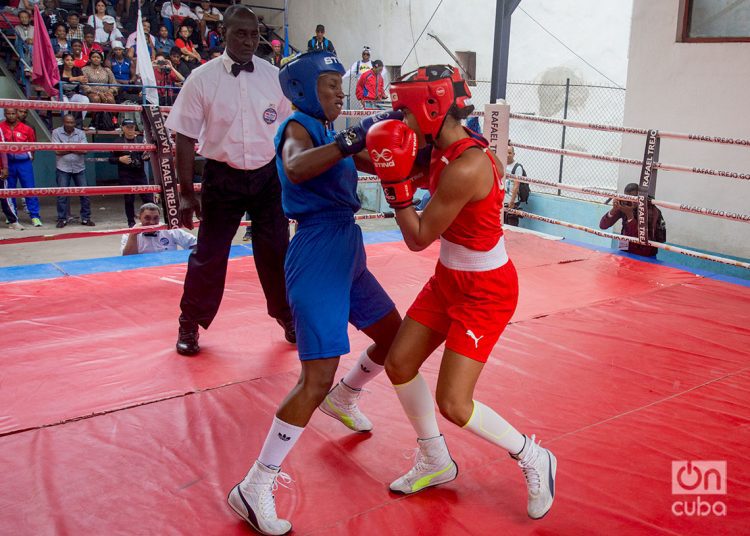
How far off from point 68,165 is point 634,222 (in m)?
7.16

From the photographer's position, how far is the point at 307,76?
2.10 meters

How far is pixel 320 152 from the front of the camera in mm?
1936

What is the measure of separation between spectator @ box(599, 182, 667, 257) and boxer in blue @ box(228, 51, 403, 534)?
11.8ft

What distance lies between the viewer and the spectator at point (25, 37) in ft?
36.0

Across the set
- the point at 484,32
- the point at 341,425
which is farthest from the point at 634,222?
the point at 484,32

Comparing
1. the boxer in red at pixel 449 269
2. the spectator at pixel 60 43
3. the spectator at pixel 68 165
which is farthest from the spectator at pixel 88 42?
the boxer in red at pixel 449 269

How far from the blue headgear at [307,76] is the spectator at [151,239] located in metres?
3.36

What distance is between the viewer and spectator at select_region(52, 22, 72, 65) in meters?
11.1

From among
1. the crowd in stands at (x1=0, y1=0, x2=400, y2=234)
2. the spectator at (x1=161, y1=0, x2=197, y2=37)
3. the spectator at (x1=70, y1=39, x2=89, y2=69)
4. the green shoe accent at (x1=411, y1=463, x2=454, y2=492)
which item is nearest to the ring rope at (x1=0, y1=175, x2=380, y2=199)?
the green shoe accent at (x1=411, y1=463, x2=454, y2=492)

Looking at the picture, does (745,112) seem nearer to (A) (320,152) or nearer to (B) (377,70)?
(A) (320,152)

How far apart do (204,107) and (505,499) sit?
7.34 ft

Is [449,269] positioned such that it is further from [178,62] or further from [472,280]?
[178,62]

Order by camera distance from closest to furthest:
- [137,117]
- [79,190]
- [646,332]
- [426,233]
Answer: [426,233] → [646,332] → [79,190] → [137,117]

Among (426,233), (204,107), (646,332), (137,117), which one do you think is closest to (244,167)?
(204,107)
